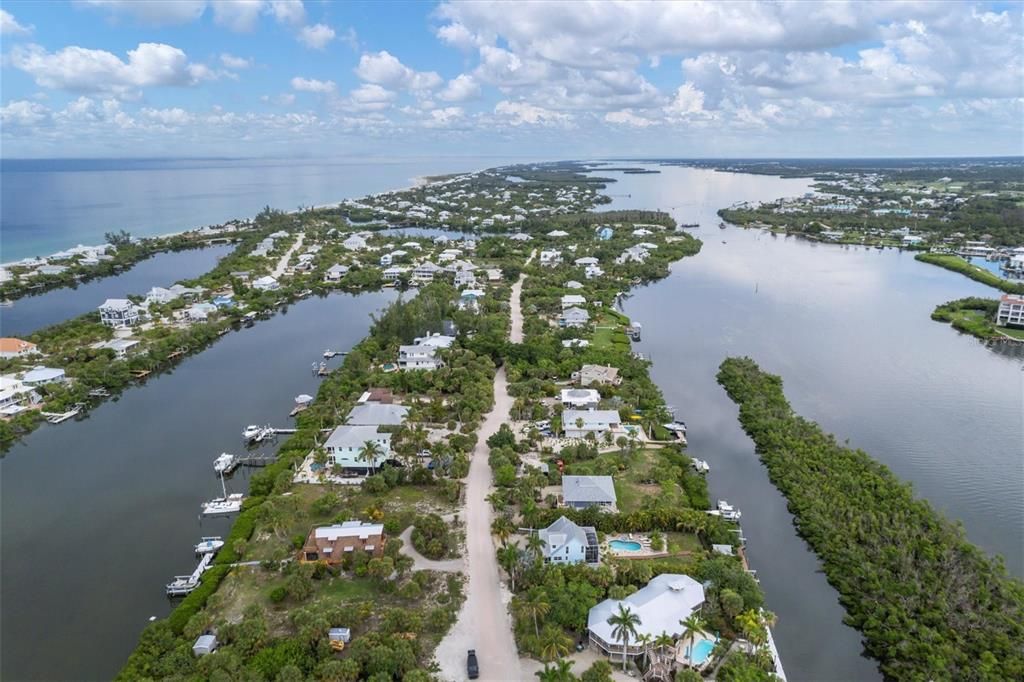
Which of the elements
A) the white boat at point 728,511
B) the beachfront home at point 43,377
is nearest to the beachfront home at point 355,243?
the beachfront home at point 43,377

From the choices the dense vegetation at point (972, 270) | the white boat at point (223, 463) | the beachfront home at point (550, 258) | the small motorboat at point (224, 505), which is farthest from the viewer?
the beachfront home at point (550, 258)

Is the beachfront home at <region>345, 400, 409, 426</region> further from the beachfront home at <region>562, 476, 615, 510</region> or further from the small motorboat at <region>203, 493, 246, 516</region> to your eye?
the beachfront home at <region>562, 476, 615, 510</region>

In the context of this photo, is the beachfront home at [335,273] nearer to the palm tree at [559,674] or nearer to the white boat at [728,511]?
the white boat at [728,511]

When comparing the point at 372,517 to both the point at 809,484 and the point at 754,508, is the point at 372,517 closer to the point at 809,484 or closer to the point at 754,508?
the point at 754,508

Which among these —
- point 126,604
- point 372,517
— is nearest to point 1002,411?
point 372,517

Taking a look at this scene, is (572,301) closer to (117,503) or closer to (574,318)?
(574,318)

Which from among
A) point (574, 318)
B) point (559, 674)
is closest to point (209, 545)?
point (559, 674)
